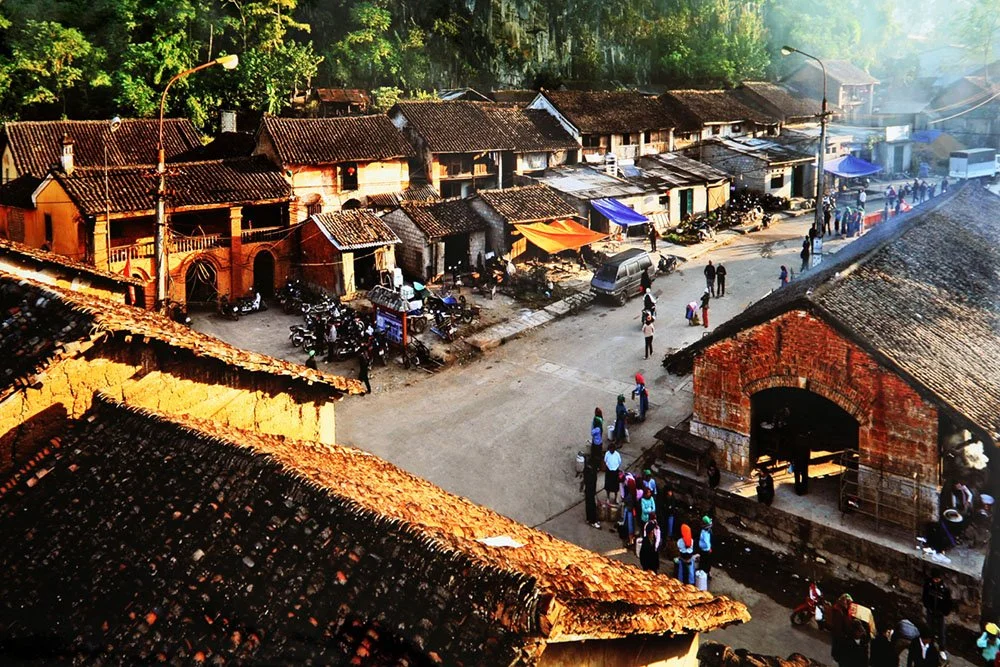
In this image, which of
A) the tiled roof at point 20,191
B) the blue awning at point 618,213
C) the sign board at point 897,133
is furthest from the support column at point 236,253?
the sign board at point 897,133

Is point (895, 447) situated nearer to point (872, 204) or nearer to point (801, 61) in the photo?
point (872, 204)

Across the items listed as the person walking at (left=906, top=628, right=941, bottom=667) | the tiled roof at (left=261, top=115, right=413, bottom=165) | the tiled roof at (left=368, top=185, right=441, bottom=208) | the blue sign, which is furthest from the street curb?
the person walking at (left=906, top=628, right=941, bottom=667)

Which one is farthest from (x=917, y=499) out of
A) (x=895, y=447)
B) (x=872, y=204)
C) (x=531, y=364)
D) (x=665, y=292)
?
(x=872, y=204)

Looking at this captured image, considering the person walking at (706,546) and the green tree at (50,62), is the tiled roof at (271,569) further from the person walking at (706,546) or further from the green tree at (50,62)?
the green tree at (50,62)

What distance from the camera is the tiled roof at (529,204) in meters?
32.3

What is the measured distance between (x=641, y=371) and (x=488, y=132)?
19062 millimetres

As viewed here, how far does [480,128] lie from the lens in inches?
1501

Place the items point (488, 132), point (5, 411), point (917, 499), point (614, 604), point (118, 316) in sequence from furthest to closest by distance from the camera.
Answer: point (488, 132) → point (917, 499) → point (118, 316) → point (5, 411) → point (614, 604)

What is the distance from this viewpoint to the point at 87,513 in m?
7.59

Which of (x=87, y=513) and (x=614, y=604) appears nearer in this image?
(x=614, y=604)

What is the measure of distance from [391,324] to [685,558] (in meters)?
13.0

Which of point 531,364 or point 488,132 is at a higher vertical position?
point 488,132

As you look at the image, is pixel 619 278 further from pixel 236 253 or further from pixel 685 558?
pixel 685 558

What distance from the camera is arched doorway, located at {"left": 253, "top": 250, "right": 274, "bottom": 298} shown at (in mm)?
30812
